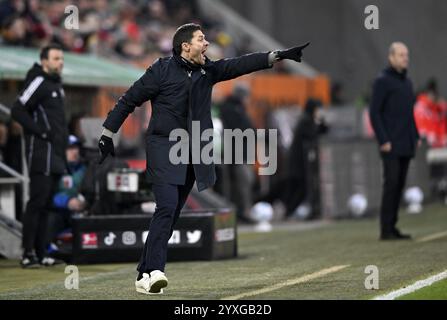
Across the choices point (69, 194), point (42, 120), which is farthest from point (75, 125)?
point (42, 120)

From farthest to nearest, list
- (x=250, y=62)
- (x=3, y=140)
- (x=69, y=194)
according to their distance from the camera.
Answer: (x=3, y=140) → (x=69, y=194) → (x=250, y=62)

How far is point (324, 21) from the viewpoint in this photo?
31.8m

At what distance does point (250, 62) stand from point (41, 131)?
3.44 meters

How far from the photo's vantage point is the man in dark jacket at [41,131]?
13422mm

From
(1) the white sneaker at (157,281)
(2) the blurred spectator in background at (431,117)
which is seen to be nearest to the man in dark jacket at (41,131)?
(1) the white sneaker at (157,281)

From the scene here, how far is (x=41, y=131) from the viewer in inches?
527

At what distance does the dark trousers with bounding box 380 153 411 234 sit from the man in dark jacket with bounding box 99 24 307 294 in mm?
5037

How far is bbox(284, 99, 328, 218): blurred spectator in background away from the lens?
70.3 feet

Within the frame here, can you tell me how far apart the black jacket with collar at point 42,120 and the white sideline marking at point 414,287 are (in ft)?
13.7

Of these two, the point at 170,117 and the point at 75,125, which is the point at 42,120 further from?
the point at 170,117

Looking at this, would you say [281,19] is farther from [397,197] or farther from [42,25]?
[397,197]

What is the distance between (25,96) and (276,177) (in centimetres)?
958

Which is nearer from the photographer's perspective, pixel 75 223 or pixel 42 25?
pixel 75 223
